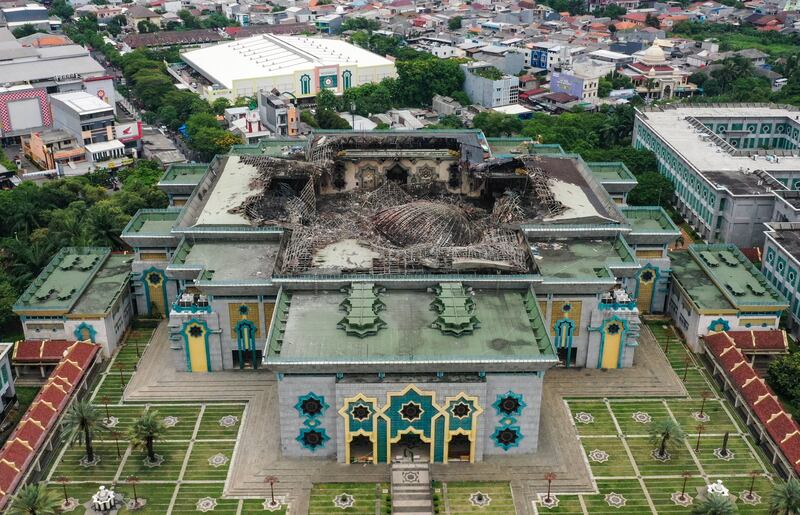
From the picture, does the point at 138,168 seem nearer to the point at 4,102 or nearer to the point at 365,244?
the point at 4,102

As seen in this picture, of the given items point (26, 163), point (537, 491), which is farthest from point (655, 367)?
point (26, 163)


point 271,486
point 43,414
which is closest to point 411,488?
point 271,486

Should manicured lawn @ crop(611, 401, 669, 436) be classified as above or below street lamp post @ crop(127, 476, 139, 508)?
above

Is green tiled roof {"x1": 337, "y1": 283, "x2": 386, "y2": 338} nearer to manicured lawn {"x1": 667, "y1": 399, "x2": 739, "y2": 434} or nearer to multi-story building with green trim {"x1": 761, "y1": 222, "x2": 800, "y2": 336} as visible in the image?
manicured lawn {"x1": 667, "y1": 399, "x2": 739, "y2": 434}

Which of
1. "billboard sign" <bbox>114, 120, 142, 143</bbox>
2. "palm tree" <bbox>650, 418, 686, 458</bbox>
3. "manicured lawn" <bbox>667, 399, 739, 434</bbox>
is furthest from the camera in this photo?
"billboard sign" <bbox>114, 120, 142, 143</bbox>

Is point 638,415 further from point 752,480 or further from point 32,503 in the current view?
point 32,503

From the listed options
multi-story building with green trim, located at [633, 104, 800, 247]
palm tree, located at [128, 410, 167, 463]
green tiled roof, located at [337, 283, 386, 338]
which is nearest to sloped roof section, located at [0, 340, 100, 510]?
palm tree, located at [128, 410, 167, 463]
